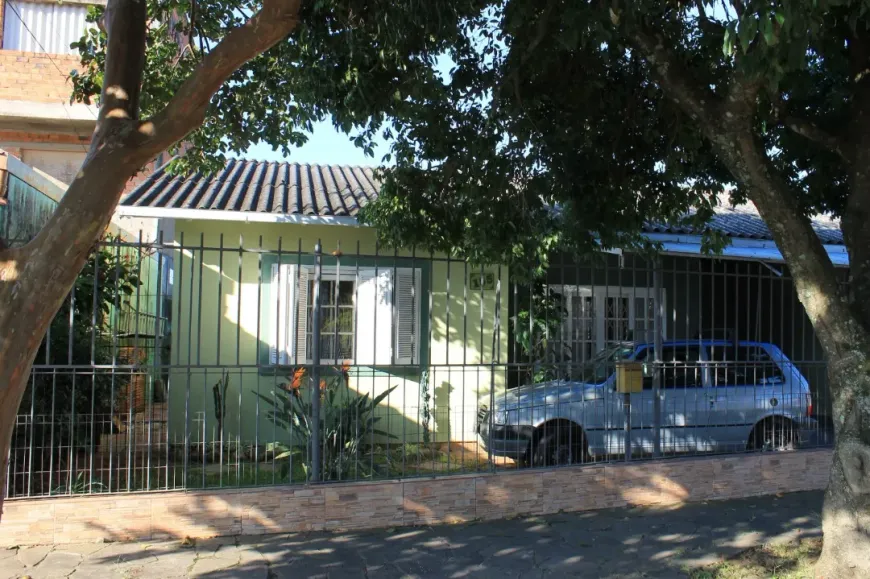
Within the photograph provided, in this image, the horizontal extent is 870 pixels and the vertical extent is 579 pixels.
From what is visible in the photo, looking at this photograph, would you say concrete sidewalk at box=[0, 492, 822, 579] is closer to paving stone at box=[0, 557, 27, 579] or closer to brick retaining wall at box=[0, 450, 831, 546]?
paving stone at box=[0, 557, 27, 579]

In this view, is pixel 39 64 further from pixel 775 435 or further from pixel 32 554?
pixel 775 435

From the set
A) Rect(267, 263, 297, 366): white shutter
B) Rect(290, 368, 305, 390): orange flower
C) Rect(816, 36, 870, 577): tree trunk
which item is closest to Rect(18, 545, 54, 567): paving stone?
Rect(290, 368, 305, 390): orange flower

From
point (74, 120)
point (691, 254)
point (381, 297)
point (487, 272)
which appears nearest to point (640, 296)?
point (691, 254)

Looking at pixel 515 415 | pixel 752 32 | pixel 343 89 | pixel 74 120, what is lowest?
pixel 515 415

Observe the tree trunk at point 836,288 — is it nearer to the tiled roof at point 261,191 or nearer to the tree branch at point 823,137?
the tree branch at point 823,137

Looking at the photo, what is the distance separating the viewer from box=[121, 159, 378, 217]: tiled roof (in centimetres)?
844

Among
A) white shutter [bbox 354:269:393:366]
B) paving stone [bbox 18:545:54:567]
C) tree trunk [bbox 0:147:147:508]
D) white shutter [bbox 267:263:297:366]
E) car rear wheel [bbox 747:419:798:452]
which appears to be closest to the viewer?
tree trunk [bbox 0:147:147:508]

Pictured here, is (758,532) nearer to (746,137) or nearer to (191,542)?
(746,137)

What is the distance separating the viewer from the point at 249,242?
29.0 feet

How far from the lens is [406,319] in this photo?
9.22 m

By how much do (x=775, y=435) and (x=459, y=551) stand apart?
4520 mm

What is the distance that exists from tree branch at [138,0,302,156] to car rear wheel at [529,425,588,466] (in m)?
4.44

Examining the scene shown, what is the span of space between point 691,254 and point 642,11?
15.0 feet

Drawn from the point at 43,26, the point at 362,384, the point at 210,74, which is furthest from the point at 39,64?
the point at 210,74
